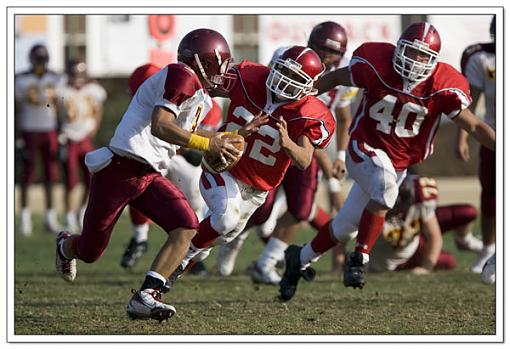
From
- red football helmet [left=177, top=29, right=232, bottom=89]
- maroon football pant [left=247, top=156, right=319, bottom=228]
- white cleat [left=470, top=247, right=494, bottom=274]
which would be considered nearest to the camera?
red football helmet [left=177, top=29, right=232, bottom=89]

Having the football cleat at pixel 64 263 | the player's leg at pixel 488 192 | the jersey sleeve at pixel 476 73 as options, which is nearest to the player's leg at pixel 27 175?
the football cleat at pixel 64 263

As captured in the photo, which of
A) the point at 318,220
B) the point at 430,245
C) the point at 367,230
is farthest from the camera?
the point at 318,220

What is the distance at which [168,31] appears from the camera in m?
13.1

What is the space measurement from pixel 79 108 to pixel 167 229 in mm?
6365

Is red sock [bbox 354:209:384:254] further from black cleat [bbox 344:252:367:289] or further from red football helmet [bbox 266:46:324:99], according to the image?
red football helmet [bbox 266:46:324:99]

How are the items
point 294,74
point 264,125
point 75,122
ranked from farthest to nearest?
point 75,122 < point 264,125 < point 294,74

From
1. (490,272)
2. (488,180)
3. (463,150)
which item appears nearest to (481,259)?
(488,180)

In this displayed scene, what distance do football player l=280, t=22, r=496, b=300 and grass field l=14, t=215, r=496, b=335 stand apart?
1.35 ft

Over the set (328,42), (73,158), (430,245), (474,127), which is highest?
(328,42)

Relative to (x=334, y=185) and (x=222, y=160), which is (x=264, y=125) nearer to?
(x=222, y=160)

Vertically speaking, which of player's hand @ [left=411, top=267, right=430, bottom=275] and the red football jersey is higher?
the red football jersey

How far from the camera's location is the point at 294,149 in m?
5.23

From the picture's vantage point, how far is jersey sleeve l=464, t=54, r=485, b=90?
715cm

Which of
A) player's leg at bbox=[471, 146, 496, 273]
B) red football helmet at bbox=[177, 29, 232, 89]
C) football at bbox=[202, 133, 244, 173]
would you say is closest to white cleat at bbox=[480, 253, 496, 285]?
player's leg at bbox=[471, 146, 496, 273]
